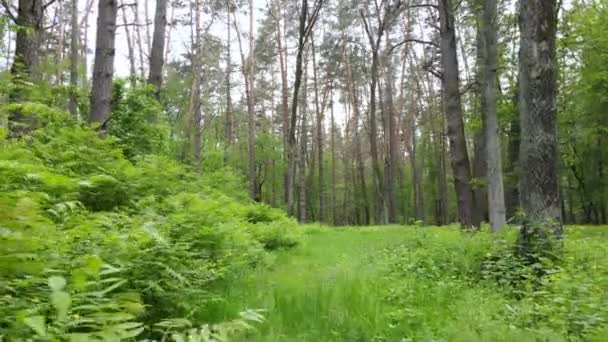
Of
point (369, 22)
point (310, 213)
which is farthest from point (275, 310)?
point (310, 213)

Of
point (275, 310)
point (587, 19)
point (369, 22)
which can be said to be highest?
point (369, 22)

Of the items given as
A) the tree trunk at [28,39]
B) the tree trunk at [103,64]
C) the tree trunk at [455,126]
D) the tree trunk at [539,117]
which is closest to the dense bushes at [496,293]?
the tree trunk at [539,117]

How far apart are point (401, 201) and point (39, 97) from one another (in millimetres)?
40956

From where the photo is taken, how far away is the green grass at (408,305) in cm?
289

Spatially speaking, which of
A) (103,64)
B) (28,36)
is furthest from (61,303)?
(28,36)

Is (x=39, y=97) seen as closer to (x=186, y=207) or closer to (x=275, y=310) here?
(x=186, y=207)

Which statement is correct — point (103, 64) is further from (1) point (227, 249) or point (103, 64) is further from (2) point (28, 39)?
(1) point (227, 249)

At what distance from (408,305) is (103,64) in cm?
723

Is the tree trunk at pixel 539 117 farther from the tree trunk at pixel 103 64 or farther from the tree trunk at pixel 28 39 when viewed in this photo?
the tree trunk at pixel 28 39

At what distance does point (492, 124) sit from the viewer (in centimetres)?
933

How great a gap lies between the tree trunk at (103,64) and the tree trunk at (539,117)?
7251mm

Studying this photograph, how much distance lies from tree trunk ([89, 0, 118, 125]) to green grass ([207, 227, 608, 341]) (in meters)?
4.80

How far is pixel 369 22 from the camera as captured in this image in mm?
25219

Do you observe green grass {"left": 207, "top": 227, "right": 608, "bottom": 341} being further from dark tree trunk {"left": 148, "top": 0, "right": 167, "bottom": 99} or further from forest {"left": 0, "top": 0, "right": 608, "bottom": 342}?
dark tree trunk {"left": 148, "top": 0, "right": 167, "bottom": 99}
